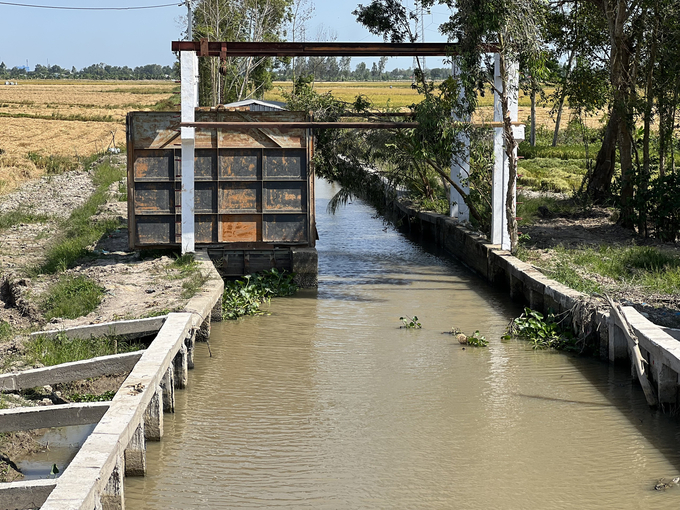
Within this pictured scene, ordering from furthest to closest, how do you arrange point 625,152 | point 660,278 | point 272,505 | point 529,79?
point 625,152, point 529,79, point 660,278, point 272,505

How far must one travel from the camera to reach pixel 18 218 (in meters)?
21.0

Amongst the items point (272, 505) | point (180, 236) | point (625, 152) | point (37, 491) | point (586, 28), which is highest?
point (586, 28)

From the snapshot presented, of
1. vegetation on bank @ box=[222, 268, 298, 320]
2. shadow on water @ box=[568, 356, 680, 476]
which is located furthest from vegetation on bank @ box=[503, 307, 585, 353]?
vegetation on bank @ box=[222, 268, 298, 320]

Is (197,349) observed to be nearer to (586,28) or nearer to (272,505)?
(272,505)

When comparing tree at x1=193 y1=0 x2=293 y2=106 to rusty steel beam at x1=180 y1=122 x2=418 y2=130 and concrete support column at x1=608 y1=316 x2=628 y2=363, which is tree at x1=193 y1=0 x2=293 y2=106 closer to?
rusty steel beam at x1=180 y1=122 x2=418 y2=130

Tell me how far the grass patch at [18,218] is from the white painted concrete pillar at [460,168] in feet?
33.2

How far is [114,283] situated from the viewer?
1278 cm

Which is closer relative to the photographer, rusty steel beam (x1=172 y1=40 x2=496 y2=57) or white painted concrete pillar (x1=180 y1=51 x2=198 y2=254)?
white painted concrete pillar (x1=180 y1=51 x2=198 y2=254)

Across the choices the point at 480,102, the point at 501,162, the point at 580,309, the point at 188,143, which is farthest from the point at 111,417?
the point at 480,102

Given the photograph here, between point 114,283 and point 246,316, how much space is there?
2.06 metres

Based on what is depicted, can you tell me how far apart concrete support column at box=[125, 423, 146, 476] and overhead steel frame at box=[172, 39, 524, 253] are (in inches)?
319

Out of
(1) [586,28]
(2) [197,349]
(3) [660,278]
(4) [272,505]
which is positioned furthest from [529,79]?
(4) [272,505]

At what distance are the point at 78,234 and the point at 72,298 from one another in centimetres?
699

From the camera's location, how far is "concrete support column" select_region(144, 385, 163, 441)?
306 inches
